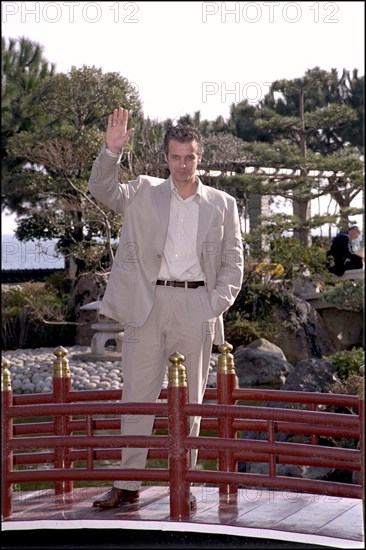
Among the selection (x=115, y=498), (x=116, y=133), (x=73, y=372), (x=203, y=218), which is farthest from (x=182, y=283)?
(x=73, y=372)

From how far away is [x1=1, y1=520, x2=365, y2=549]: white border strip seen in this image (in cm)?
353

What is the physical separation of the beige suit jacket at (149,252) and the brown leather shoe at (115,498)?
0.62 meters

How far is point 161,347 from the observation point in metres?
3.99

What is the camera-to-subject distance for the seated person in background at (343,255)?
43.5 feet

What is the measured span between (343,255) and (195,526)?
425 inches

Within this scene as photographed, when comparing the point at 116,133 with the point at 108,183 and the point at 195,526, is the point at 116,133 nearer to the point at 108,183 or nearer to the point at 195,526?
the point at 108,183

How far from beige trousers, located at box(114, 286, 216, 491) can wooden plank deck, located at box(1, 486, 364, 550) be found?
0.21 meters

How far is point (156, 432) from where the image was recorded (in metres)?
9.78

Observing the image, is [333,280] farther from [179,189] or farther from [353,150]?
[179,189]

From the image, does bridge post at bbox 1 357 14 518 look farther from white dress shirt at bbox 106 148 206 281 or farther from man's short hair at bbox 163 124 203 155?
man's short hair at bbox 163 124 203 155

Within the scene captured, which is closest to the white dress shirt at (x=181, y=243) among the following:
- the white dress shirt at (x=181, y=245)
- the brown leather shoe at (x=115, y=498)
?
the white dress shirt at (x=181, y=245)

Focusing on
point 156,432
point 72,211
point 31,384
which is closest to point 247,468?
point 156,432

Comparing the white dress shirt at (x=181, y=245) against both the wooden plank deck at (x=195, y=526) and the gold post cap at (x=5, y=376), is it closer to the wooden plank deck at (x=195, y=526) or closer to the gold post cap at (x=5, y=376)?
the gold post cap at (x=5, y=376)

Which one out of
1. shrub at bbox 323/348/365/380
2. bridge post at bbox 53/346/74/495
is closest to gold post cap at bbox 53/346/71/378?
bridge post at bbox 53/346/74/495
